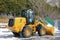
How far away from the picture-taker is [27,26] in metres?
16.7

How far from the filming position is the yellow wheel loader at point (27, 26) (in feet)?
53.3

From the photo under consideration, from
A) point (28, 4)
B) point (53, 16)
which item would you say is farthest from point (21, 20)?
point (28, 4)

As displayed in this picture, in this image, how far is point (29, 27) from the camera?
16797 millimetres

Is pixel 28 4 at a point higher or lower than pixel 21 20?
higher

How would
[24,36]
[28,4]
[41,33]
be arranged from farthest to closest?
[28,4] < [41,33] < [24,36]

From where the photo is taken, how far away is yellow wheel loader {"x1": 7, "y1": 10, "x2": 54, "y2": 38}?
1625 centimetres

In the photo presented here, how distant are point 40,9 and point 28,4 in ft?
9.01

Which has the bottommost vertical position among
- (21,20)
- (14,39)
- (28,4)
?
(14,39)

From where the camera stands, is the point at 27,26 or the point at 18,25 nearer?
the point at 18,25

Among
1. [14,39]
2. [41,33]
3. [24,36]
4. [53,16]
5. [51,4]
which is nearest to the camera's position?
[14,39]

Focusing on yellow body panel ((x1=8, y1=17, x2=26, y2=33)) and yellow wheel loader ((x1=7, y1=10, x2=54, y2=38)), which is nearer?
yellow body panel ((x1=8, y1=17, x2=26, y2=33))

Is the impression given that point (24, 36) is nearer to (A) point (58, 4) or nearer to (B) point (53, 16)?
(B) point (53, 16)

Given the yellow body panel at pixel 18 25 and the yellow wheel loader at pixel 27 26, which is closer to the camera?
the yellow body panel at pixel 18 25

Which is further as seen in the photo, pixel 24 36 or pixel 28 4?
pixel 28 4
